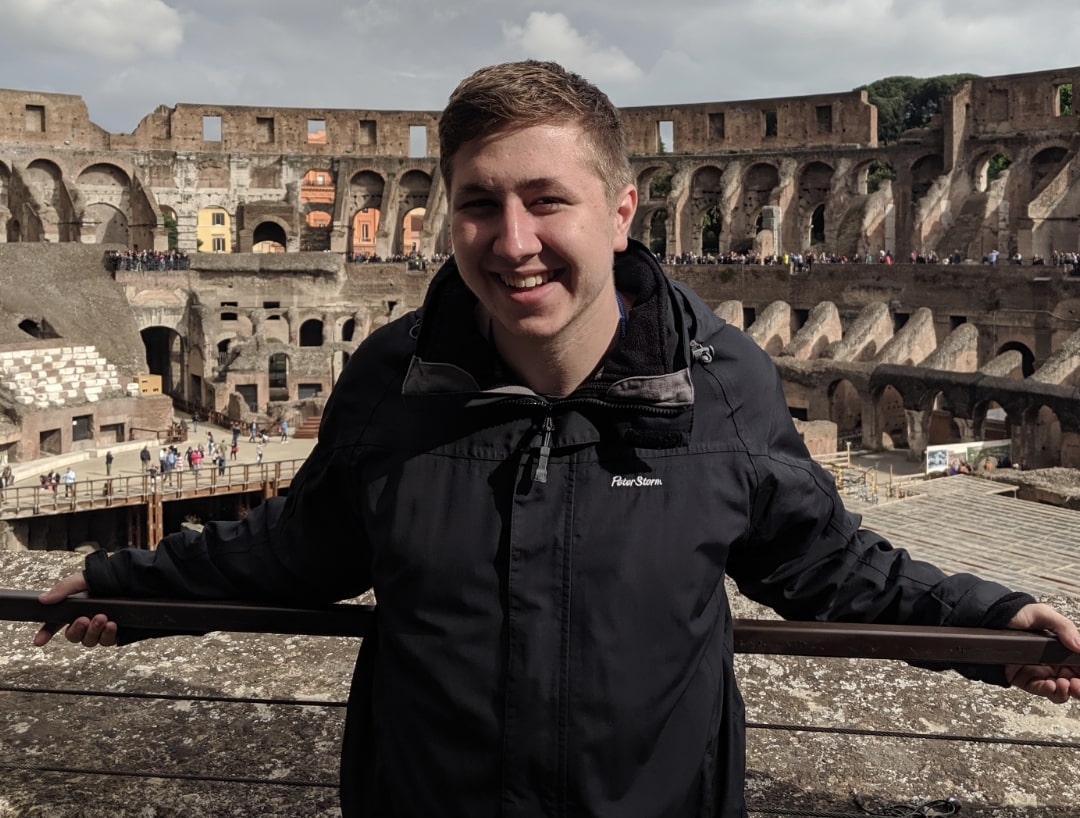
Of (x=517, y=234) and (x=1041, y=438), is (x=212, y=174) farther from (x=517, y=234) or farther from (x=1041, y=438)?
(x=517, y=234)

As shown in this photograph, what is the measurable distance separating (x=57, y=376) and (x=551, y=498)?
28.8m

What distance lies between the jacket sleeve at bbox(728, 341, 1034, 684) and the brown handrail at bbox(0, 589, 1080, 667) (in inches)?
2.3

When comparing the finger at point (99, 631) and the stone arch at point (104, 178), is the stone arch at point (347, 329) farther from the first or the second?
the finger at point (99, 631)

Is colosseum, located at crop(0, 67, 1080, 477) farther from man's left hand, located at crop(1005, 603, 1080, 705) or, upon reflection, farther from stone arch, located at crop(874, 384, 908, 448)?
man's left hand, located at crop(1005, 603, 1080, 705)

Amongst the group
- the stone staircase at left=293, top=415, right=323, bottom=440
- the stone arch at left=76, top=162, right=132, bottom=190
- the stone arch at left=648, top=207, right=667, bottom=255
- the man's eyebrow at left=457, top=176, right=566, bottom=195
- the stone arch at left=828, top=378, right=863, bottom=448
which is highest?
the stone arch at left=76, top=162, right=132, bottom=190

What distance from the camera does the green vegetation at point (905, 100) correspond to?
67062mm

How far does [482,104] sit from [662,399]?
0.72m

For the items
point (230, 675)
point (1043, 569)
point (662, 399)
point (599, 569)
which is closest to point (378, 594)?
point (599, 569)

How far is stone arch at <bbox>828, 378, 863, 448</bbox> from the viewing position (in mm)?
29156

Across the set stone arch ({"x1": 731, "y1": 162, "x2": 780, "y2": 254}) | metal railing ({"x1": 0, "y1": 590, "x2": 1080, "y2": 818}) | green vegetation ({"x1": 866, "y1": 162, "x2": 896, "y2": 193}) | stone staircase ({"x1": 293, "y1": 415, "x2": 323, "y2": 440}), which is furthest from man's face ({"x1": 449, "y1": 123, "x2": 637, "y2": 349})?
green vegetation ({"x1": 866, "y1": 162, "x2": 896, "y2": 193})

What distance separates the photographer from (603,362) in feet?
8.19

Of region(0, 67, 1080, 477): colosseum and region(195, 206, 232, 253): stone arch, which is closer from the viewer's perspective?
region(0, 67, 1080, 477): colosseum

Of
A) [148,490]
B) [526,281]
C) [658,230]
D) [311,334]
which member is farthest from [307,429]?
[526,281]

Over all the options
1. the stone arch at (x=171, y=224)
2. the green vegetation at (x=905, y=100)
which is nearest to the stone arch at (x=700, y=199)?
the stone arch at (x=171, y=224)
